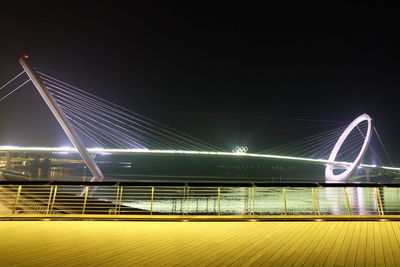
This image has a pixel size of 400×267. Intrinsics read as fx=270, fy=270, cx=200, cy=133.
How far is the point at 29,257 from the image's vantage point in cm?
319

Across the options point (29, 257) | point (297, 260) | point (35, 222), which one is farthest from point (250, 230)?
point (35, 222)

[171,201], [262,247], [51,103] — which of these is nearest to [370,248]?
[262,247]

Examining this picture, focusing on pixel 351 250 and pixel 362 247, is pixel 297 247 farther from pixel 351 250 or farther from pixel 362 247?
pixel 362 247

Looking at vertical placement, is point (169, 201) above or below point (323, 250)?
above

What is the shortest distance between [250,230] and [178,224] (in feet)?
4.48

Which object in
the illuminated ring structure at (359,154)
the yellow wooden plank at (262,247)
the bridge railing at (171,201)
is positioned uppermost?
the illuminated ring structure at (359,154)

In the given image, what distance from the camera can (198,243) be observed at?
12.6ft

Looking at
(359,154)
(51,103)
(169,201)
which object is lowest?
(169,201)

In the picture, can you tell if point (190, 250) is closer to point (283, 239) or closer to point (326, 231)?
point (283, 239)

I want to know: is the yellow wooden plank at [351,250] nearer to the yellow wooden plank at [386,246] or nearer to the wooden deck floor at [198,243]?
the wooden deck floor at [198,243]

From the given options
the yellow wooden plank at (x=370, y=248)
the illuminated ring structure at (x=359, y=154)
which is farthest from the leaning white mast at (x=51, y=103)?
the illuminated ring structure at (x=359, y=154)

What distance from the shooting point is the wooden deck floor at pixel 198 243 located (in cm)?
312

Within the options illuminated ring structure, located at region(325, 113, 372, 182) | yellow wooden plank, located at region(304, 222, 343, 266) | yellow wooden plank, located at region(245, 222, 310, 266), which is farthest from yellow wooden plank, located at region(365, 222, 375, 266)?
illuminated ring structure, located at region(325, 113, 372, 182)

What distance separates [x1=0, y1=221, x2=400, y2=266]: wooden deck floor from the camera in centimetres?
312
